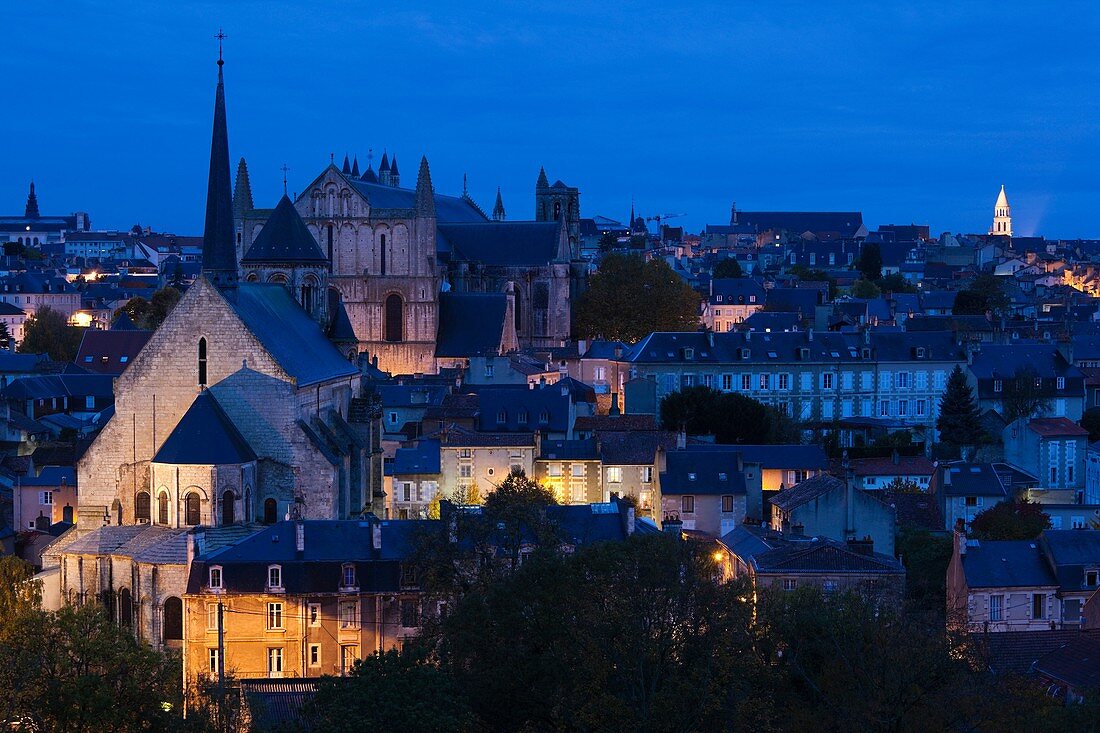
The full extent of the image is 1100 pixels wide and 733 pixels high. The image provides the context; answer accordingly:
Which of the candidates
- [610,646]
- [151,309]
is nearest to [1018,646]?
[610,646]

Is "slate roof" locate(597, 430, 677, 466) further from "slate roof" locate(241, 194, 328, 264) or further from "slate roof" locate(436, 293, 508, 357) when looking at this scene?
"slate roof" locate(436, 293, 508, 357)

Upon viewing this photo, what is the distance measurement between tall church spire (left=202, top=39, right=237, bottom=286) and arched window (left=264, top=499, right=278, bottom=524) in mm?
7532

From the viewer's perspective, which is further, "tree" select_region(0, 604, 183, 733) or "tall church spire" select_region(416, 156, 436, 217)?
"tall church spire" select_region(416, 156, 436, 217)

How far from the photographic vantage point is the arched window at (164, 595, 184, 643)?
142 feet

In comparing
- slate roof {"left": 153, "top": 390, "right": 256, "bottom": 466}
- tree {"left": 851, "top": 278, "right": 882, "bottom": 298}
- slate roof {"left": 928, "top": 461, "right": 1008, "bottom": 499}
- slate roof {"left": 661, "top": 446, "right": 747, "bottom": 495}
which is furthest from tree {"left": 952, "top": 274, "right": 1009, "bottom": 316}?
slate roof {"left": 153, "top": 390, "right": 256, "bottom": 466}

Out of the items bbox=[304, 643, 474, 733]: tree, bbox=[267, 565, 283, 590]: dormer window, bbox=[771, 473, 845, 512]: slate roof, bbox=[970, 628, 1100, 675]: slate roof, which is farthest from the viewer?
bbox=[771, 473, 845, 512]: slate roof

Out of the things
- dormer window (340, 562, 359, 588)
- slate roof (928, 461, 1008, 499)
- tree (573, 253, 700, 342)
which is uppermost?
tree (573, 253, 700, 342)

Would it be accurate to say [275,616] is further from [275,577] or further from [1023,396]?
[1023,396]

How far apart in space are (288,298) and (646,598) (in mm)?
25859

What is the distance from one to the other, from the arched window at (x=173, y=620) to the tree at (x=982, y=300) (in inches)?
3006

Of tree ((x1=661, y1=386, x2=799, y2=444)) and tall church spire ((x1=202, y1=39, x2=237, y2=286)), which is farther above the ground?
tall church spire ((x1=202, y1=39, x2=237, y2=286))

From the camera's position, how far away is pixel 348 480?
1969 inches

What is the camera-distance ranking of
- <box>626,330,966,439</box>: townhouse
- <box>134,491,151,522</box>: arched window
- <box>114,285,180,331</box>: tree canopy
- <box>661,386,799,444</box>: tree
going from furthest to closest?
<box>114,285,180,331</box>: tree canopy, <box>626,330,966,439</box>: townhouse, <box>661,386,799,444</box>: tree, <box>134,491,151,522</box>: arched window

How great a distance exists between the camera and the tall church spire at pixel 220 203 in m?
52.0
